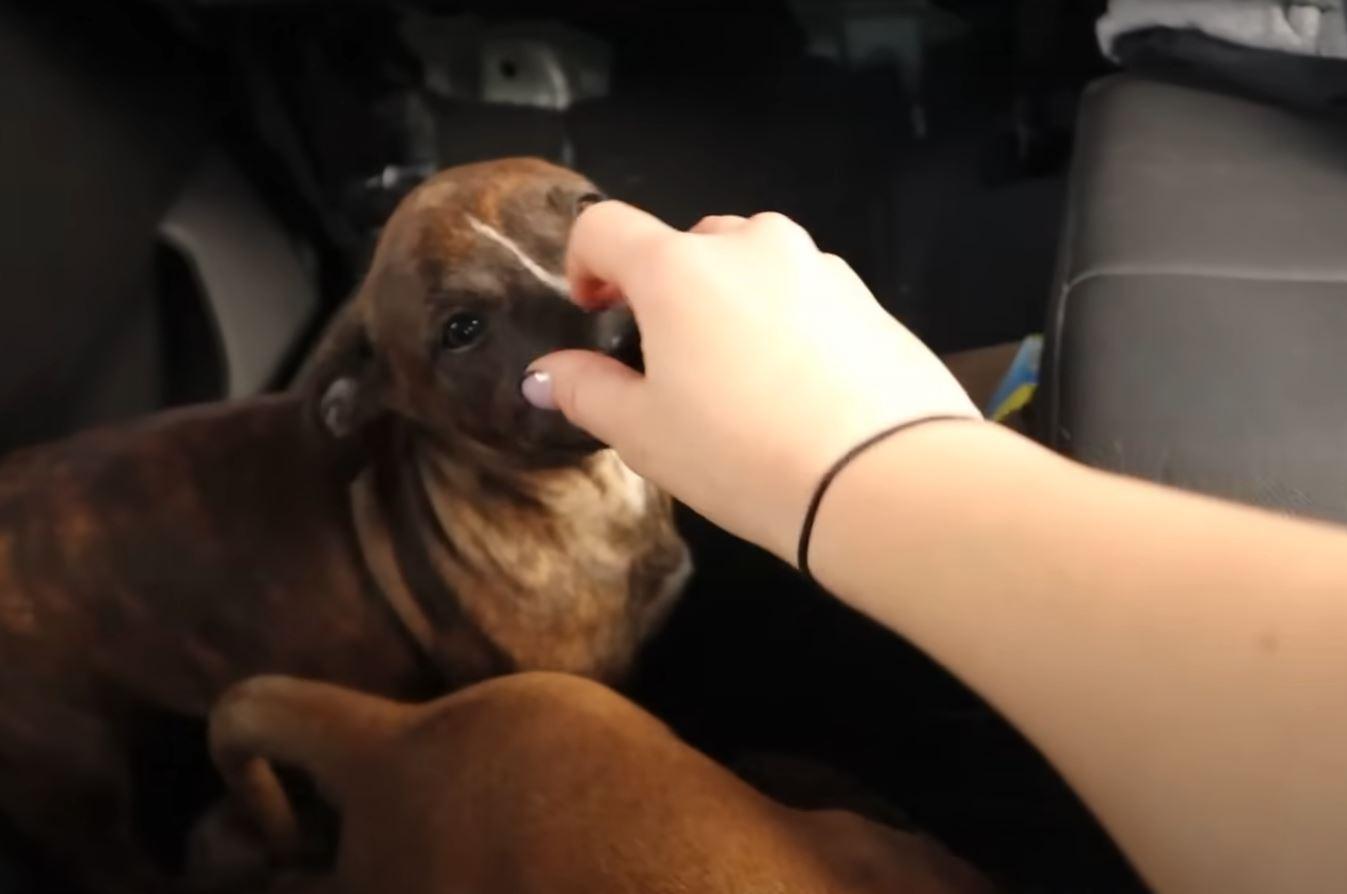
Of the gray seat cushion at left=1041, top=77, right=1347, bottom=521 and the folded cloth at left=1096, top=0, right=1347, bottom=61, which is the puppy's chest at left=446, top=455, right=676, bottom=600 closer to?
the gray seat cushion at left=1041, top=77, right=1347, bottom=521

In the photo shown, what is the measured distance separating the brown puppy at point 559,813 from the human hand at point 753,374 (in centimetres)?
22

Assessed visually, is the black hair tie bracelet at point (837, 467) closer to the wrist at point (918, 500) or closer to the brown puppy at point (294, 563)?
the wrist at point (918, 500)

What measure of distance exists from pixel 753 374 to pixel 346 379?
64 centimetres

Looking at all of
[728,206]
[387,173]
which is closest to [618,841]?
[728,206]

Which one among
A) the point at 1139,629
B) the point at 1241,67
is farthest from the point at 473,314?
the point at 1241,67

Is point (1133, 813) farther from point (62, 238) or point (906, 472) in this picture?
point (62, 238)

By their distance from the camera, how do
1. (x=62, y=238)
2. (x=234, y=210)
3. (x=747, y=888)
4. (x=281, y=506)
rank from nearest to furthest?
(x=747, y=888), (x=281, y=506), (x=62, y=238), (x=234, y=210)

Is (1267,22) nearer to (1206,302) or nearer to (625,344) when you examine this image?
(1206,302)

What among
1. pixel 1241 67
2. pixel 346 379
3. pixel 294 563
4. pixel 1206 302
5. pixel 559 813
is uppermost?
pixel 1241 67

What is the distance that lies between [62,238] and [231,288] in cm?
37

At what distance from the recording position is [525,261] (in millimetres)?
1093

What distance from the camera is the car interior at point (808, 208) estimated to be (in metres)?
1.03

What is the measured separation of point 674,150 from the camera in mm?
2059

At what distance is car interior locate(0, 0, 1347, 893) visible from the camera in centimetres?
103
